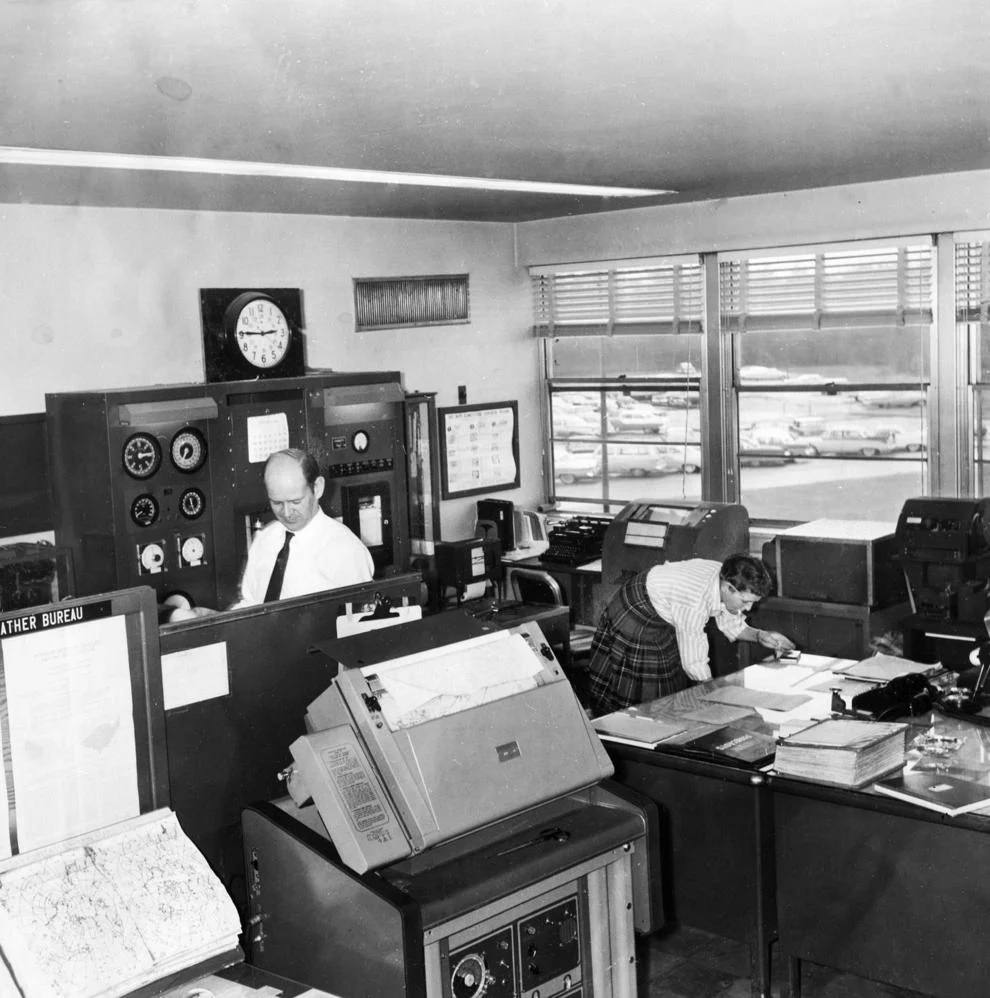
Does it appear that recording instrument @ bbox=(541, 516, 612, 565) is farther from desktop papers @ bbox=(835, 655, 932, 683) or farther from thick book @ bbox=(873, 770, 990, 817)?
thick book @ bbox=(873, 770, 990, 817)

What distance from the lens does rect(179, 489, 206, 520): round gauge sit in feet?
18.2

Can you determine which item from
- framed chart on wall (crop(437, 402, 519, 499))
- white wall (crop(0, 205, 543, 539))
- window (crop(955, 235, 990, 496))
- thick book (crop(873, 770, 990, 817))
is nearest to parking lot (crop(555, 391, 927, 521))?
framed chart on wall (crop(437, 402, 519, 499))

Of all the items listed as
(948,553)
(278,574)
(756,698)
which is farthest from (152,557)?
(948,553)

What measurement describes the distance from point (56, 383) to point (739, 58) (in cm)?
369

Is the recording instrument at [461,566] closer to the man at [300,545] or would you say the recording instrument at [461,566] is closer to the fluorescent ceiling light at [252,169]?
the fluorescent ceiling light at [252,169]

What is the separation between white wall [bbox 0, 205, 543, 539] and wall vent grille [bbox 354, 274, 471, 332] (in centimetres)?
5

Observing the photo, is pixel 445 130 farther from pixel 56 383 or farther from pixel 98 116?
pixel 56 383

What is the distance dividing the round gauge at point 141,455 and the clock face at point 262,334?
0.93m

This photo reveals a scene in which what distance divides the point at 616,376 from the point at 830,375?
37.1ft

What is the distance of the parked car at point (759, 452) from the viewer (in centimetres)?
726

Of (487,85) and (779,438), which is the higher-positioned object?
(487,85)

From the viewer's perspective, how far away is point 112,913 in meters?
2.25

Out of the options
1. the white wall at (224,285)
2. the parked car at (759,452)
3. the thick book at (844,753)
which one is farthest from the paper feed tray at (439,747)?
the parked car at (759,452)

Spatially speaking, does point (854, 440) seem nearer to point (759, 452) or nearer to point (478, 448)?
point (759, 452)
